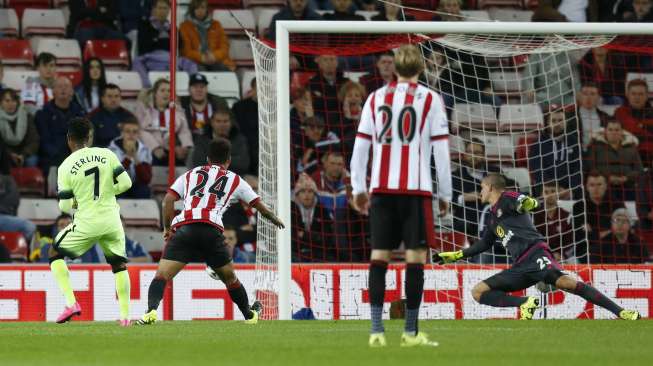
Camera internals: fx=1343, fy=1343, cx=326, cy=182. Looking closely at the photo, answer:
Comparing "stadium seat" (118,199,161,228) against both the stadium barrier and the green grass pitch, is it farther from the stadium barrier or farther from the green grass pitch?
the green grass pitch

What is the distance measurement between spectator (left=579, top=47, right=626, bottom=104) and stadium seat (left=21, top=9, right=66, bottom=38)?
7305 millimetres

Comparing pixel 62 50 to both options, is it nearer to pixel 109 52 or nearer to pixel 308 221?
pixel 109 52

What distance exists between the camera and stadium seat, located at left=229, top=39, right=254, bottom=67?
19.4 meters

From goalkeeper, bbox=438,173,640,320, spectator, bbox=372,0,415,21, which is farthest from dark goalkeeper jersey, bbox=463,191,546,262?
spectator, bbox=372,0,415,21

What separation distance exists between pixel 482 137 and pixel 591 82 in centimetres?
276

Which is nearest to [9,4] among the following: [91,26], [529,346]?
[91,26]

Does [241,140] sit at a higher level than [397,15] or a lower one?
lower

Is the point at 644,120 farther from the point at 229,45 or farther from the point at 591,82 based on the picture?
the point at 229,45

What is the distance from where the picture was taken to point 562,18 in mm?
19406

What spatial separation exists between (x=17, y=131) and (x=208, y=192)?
6199 millimetres

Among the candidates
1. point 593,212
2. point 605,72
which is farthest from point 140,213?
point 605,72

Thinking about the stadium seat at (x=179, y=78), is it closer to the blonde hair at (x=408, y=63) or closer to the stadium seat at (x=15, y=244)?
the stadium seat at (x=15, y=244)

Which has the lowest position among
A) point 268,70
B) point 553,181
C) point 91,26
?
point 553,181

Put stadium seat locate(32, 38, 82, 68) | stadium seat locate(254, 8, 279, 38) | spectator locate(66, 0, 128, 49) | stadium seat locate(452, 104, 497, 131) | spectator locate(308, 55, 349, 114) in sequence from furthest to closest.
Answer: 1. stadium seat locate(254, 8, 279, 38)
2. spectator locate(66, 0, 128, 49)
3. stadium seat locate(32, 38, 82, 68)
4. spectator locate(308, 55, 349, 114)
5. stadium seat locate(452, 104, 497, 131)
